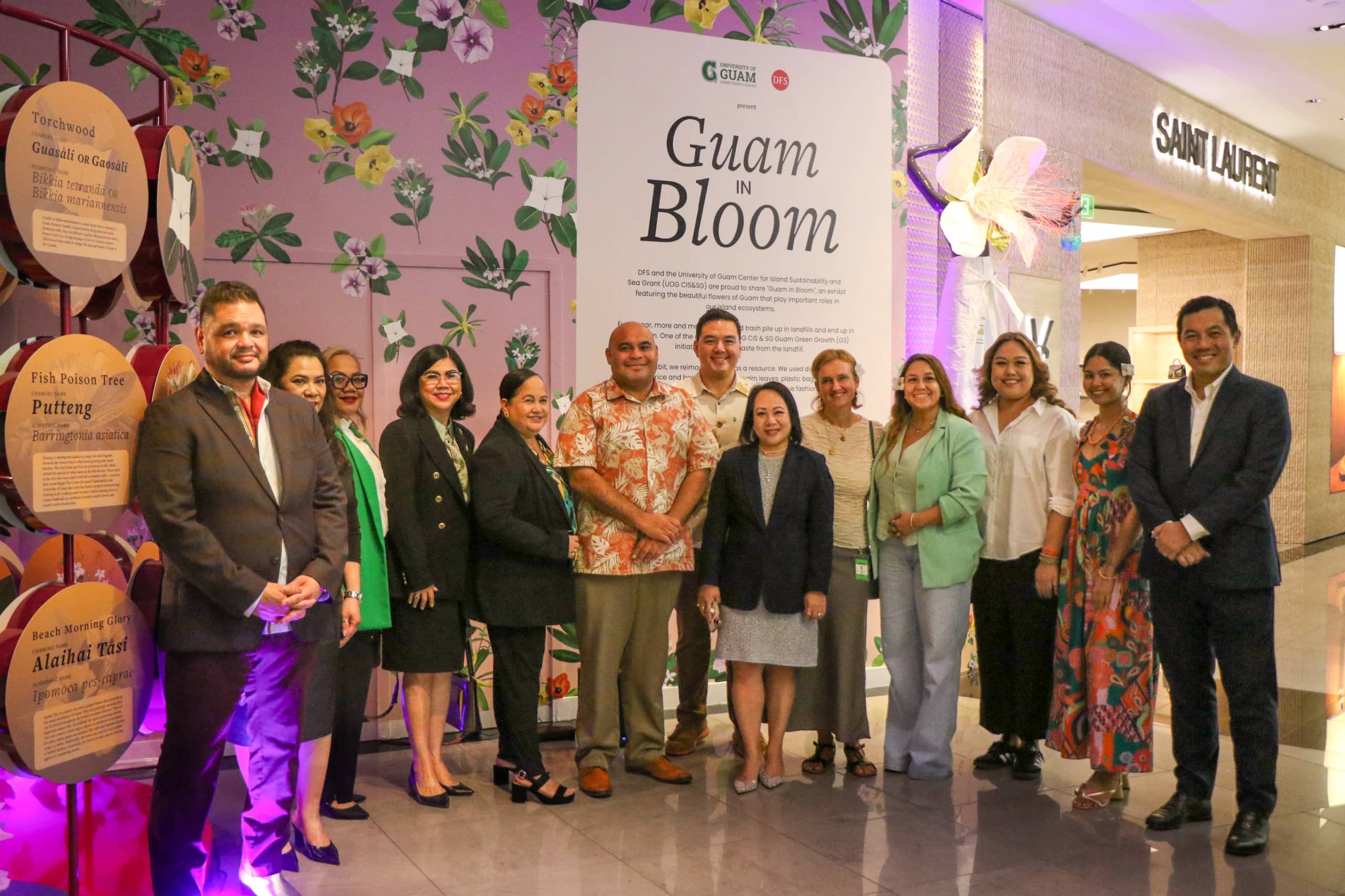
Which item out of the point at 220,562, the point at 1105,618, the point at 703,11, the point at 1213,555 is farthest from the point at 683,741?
the point at 703,11

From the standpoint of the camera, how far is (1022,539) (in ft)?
12.8

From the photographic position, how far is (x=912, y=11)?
5812 mm

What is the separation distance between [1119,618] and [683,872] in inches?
65.0

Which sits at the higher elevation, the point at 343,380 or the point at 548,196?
the point at 548,196

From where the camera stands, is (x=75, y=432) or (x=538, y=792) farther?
(x=538, y=792)

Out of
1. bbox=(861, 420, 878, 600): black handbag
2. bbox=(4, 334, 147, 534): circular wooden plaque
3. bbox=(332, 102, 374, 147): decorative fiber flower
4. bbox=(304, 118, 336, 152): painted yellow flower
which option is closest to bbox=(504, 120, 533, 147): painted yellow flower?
bbox=(332, 102, 374, 147): decorative fiber flower

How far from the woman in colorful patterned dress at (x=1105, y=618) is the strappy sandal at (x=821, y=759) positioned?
2.62ft

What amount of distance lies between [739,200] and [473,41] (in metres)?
1.41

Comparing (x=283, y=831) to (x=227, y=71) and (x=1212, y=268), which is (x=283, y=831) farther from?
(x=1212, y=268)

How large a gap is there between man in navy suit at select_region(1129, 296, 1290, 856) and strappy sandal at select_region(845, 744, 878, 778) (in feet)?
3.18

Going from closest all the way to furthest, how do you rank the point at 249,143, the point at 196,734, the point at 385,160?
the point at 196,734 → the point at 249,143 → the point at 385,160

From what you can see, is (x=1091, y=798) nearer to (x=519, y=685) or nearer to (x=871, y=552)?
(x=871, y=552)

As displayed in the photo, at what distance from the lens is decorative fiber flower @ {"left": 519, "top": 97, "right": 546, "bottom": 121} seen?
15.7 ft

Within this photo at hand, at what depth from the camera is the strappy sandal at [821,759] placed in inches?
159
